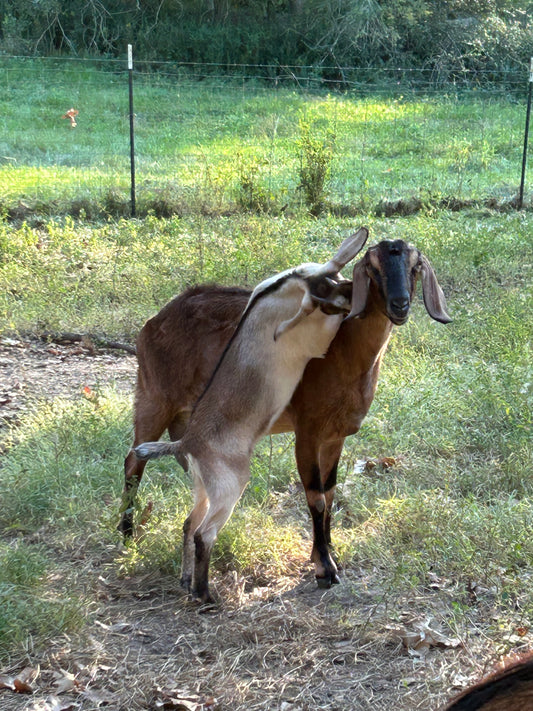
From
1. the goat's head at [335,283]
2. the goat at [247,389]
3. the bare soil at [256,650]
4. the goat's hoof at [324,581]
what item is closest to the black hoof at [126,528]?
the bare soil at [256,650]

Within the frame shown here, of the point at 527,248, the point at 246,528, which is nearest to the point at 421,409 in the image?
the point at 246,528

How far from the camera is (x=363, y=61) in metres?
21.4

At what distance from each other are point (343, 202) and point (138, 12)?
14343 mm

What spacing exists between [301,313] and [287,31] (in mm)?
20471

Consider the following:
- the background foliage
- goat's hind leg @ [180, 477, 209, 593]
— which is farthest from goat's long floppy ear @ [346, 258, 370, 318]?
the background foliage

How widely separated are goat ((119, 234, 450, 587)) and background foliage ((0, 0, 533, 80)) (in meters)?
17.8

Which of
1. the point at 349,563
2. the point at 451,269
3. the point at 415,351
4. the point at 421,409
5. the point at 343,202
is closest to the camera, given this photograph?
the point at 349,563

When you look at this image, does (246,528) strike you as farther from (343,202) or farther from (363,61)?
(363,61)

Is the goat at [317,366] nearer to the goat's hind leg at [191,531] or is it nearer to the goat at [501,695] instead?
the goat's hind leg at [191,531]

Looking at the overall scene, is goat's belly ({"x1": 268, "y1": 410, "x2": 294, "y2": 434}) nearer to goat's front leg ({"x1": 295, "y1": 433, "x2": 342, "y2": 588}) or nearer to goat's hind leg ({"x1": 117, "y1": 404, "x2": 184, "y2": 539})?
goat's front leg ({"x1": 295, "y1": 433, "x2": 342, "y2": 588})

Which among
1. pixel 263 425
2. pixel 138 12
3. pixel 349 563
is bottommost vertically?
pixel 349 563

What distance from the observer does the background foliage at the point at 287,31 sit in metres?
21.2

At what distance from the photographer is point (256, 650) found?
134 inches

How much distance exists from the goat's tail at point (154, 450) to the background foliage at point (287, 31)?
18428 millimetres
